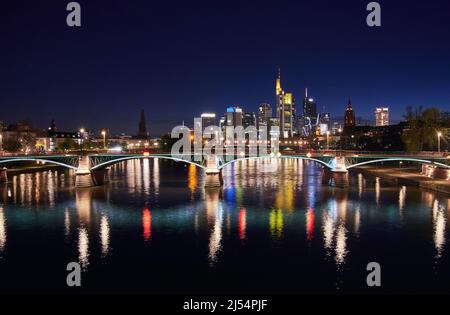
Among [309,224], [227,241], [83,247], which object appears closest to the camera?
[83,247]

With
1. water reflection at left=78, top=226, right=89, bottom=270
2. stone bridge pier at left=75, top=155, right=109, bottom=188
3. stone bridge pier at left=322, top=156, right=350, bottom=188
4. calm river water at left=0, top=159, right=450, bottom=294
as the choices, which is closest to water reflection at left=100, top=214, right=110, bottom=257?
calm river water at left=0, top=159, right=450, bottom=294

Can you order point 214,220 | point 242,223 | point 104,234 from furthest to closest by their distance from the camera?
1. point 214,220
2. point 242,223
3. point 104,234

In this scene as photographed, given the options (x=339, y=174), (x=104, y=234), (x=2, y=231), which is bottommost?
(x=104, y=234)

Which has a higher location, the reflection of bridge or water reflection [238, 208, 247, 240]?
the reflection of bridge

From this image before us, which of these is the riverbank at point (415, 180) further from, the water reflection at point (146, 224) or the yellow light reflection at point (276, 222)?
the water reflection at point (146, 224)

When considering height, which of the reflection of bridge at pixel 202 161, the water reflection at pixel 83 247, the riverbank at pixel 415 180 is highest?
the reflection of bridge at pixel 202 161

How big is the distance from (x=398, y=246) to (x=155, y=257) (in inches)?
804

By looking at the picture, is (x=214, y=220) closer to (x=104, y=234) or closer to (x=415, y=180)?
(x=104, y=234)

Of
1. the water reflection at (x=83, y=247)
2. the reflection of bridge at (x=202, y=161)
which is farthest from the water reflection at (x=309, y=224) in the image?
the reflection of bridge at (x=202, y=161)

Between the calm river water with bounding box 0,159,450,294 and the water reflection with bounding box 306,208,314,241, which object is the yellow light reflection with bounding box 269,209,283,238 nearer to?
the calm river water with bounding box 0,159,450,294

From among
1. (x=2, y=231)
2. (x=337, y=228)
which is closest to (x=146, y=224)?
(x=2, y=231)
